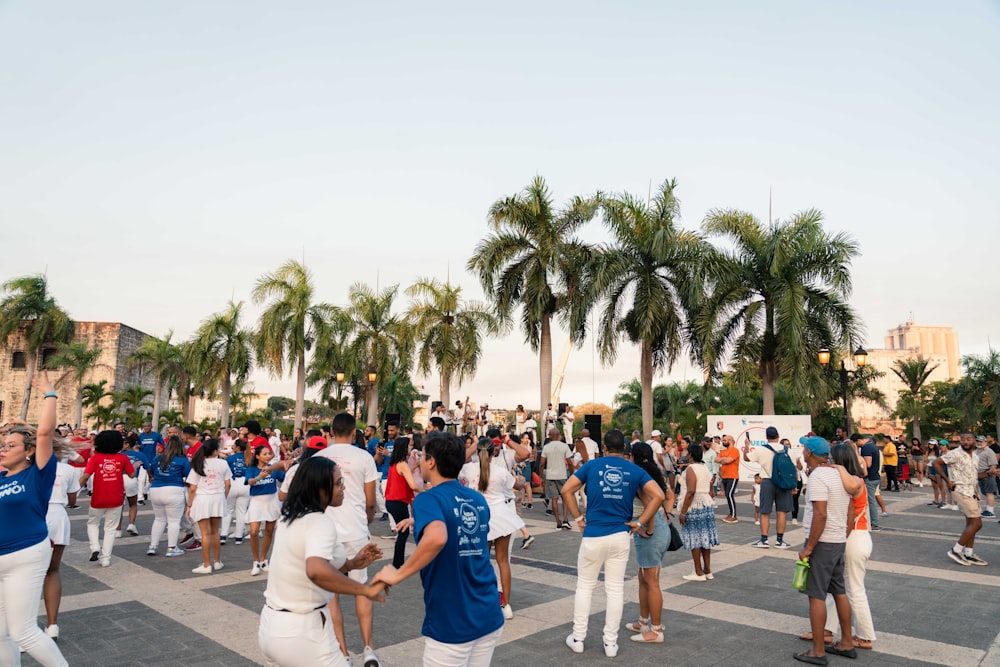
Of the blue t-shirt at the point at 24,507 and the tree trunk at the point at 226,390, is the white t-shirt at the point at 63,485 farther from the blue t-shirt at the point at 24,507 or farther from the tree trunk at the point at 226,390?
the tree trunk at the point at 226,390

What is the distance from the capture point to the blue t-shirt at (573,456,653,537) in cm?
→ 546

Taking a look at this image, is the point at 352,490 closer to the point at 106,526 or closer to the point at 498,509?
the point at 498,509

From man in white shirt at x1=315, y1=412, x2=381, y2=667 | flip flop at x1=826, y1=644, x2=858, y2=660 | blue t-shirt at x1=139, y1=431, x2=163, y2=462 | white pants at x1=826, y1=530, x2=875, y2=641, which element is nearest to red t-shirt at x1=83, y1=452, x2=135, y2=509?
man in white shirt at x1=315, y1=412, x2=381, y2=667

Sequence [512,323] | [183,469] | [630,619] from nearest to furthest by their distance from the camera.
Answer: [630,619] → [183,469] → [512,323]

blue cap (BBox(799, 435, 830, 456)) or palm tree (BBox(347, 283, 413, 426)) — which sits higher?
palm tree (BBox(347, 283, 413, 426))

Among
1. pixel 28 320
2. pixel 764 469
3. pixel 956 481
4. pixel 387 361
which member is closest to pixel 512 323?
pixel 387 361

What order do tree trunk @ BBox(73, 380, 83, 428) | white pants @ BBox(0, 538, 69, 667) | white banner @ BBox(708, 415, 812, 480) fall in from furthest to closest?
tree trunk @ BBox(73, 380, 83, 428)
white banner @ BBox(708, 415, 812, 480)
white pants @ BBox(0, 538, 69, 667)

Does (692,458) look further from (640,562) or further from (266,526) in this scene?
(266,526)

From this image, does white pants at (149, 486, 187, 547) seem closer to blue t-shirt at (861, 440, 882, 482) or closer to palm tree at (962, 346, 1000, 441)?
blue t-shirt at (861, 440, 882, 482)

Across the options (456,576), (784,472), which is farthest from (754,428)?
(456,576)

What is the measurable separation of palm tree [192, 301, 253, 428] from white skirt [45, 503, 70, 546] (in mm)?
30285

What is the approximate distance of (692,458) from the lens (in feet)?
28.4

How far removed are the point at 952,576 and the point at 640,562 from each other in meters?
5.73

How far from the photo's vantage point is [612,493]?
547cm
